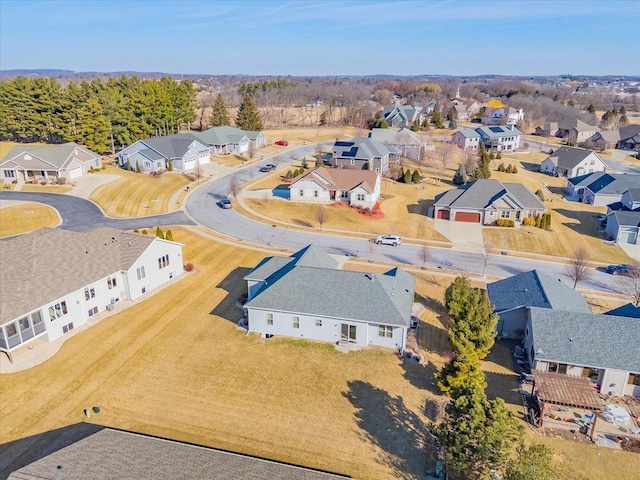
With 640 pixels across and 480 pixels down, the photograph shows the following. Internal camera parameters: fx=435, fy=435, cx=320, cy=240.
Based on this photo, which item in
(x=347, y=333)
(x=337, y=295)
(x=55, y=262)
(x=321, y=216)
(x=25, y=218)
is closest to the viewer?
(x=347, y=333)

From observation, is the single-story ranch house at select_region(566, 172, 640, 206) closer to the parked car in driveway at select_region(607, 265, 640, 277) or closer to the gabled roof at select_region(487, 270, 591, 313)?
the parked car in driveway at select_region(607, 265, 640, 277)

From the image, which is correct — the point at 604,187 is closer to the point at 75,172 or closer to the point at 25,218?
the point at 25,218

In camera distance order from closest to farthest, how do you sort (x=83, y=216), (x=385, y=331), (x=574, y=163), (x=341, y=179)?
(x=385, y=331) → (x=83, y=216) → (x=341, y=179) → (x=574, y=163)

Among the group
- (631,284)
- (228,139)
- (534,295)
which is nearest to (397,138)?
(228,139)

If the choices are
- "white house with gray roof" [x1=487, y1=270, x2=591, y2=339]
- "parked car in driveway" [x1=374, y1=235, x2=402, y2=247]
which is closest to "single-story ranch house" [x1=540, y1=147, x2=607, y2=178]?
"parked car in driveway" [x1=374, y1=235, x2=402, y2=247]

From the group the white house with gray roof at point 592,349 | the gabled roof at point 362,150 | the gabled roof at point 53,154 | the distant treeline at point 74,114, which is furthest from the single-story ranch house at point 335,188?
the distant treeline at point 74,114

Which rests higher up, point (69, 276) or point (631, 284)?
point (69, 276)

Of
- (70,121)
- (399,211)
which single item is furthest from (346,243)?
(70,121)

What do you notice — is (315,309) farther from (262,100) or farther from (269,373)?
(262,100)
